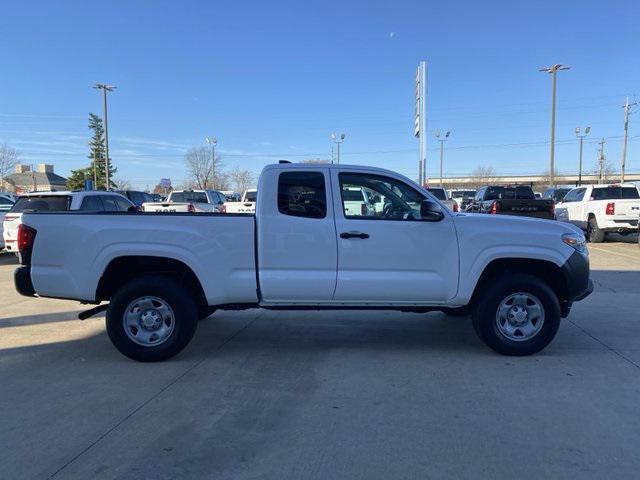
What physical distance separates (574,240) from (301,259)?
9.18 ft

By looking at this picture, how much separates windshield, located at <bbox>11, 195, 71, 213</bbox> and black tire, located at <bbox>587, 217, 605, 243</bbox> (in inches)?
612

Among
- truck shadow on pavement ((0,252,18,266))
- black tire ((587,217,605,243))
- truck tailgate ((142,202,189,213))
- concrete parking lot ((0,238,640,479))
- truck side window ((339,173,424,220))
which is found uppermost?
truck side window ((339,173,424,220))

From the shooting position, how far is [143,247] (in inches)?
207

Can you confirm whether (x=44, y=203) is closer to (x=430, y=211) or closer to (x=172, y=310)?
(x=172, y=310)

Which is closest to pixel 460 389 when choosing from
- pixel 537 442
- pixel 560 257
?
pixel 537 442

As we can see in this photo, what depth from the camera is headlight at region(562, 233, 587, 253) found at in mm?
5441

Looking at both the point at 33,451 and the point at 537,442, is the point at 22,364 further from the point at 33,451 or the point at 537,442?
the point at 537,442

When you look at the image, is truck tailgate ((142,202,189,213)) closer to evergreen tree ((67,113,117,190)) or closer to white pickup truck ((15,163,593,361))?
white pickup truck ((15,163,593,361))

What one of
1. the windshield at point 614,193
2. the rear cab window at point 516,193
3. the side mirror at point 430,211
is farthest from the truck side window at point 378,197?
the windshield at point 614,193

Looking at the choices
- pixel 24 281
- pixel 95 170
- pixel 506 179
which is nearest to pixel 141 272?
pixel 24 281

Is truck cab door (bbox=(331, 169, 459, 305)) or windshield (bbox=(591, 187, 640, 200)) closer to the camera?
truck cab door (bbox=(331, 169, 459, 305))

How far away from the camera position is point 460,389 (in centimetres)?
466

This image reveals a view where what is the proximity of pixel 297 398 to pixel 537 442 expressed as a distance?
187 cm

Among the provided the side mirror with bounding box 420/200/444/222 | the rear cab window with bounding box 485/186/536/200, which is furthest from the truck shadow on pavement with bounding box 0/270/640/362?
the rear cab window with bounding box 485/186/536/200
